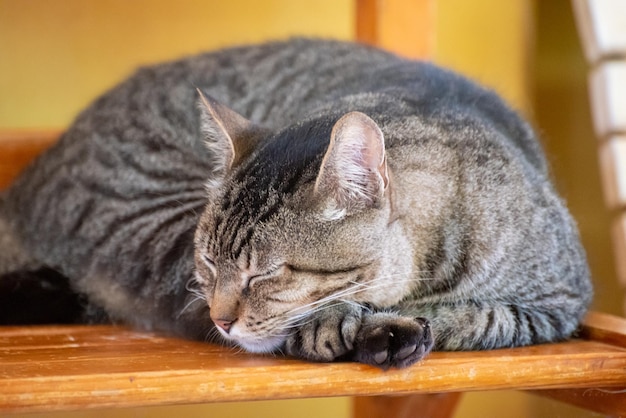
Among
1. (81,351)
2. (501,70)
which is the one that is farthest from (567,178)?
(81,351)

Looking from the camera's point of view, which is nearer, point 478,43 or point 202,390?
point 202,390

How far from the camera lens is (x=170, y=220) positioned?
1.18 m

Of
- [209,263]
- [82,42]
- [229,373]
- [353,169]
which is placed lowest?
[229,373]

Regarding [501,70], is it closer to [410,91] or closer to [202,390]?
[410,91]

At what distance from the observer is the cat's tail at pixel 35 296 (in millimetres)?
1173

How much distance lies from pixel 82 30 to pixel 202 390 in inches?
50.4

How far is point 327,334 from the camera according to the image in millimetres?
869

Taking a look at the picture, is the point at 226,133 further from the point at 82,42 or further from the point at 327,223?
the point at 82,42

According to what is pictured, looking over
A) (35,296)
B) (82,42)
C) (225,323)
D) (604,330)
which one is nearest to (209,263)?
(225,323)

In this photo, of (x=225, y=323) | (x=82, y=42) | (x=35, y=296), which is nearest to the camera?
(x=225, y=323)

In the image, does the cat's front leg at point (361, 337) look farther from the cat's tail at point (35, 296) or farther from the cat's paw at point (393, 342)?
the cat's tail at point (35, 296)

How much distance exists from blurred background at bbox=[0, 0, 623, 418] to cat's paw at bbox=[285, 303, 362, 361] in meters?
0.81

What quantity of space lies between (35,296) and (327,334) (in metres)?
0.56

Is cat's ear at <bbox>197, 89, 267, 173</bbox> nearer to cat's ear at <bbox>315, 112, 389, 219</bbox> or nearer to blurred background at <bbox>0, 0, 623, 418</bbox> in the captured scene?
cat's ear at <bbox>315, 112, 389, 219</bbox>
